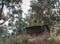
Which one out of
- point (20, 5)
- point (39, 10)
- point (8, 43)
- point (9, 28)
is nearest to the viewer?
point (8, 43)

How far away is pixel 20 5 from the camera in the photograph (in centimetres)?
1382

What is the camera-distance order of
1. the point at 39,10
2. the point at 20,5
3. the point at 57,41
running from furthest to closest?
1. the point at 39,10
2. the point at 20,5
3. the point at 57,41

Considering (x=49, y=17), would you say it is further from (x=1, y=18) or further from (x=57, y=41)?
(x=57, y=41)

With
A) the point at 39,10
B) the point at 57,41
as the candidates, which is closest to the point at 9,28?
the point at 39,10

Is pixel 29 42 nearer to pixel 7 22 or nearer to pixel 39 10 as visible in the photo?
pixel 7 22

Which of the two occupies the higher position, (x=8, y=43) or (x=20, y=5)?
(x=20, y=5)

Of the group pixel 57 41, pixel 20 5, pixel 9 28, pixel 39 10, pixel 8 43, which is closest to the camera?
pixel 57 41

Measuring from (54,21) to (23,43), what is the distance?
9.77 m

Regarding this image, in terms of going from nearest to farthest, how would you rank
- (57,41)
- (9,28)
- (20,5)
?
1. (57,41)
2. (9,28)
3. (20,5)

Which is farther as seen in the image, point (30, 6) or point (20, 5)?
point (30, 6)

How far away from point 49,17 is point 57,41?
9.36 m

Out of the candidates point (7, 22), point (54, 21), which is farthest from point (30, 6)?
point (7, 22)

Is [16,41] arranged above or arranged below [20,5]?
below

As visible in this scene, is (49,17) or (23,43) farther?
(49,17)
